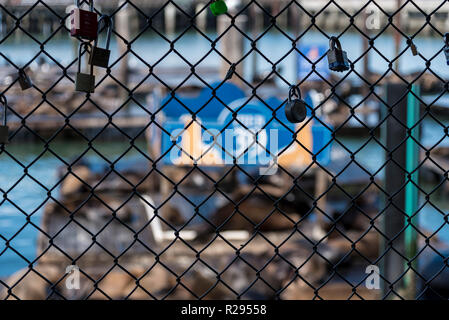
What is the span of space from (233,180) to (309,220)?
146 centimetres

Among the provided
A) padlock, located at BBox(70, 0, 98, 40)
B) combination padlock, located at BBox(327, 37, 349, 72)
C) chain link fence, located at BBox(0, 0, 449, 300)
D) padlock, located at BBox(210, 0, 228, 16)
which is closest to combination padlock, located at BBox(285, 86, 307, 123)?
chain link fence, located at BBox(0, 0, 449, 300)

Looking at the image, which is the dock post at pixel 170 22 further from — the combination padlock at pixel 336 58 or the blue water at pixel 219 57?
the combination padlock at pixel 336 58

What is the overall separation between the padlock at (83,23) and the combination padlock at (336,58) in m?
0.67

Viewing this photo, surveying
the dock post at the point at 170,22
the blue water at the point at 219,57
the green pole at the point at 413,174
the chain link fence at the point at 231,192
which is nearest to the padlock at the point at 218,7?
the chain link fence at the point at 231,192

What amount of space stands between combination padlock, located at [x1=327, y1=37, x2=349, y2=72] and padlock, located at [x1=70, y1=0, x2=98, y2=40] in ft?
2.21

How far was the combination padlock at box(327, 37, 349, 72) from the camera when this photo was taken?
2.05 metres

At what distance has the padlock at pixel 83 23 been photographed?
1.79 metres

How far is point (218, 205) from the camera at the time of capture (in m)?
8.05

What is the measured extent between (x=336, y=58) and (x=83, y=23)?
28.2 inches

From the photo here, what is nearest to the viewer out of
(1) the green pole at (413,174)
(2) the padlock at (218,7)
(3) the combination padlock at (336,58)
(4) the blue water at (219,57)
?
(2) the padlock at (218,7)

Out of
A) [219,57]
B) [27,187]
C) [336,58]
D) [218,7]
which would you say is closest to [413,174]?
[336,58]

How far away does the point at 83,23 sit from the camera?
180cm

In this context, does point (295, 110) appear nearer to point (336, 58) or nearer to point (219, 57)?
point (336, 58)

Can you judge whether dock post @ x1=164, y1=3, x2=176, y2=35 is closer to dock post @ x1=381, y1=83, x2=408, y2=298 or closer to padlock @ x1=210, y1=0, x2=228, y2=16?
dock post @ x1=381, y1=83, x2=408, y2=298
